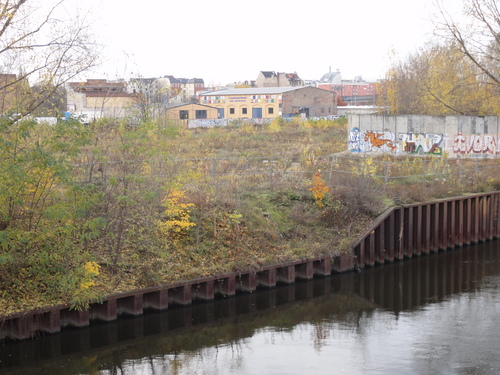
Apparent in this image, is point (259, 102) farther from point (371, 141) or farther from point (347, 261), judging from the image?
point (347, 261)

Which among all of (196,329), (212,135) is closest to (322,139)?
(212,135)

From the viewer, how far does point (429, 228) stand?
2688 cm

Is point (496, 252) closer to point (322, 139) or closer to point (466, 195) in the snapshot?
point (466, 195)

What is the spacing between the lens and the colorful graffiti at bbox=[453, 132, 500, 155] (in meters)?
36.5

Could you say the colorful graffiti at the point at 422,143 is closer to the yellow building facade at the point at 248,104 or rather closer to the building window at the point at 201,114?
the building window at the point at 201,114

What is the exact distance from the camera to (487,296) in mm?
20859

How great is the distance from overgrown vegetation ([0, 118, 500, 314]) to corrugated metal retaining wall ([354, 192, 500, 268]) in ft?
2.42

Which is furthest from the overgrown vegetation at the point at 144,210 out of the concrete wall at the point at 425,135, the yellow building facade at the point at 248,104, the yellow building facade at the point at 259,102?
the yellow building facade at the point at 259,102

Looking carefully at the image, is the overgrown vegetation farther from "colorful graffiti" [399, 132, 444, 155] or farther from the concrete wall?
"colorful graffiti" [399, 132, 444, 155]

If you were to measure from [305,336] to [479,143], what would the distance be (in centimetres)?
2379

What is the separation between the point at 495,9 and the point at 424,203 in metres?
16.9

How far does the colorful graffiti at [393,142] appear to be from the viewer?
126 ft

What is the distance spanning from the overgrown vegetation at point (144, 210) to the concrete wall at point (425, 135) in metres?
6.16

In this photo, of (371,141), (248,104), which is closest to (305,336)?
(371,141)
